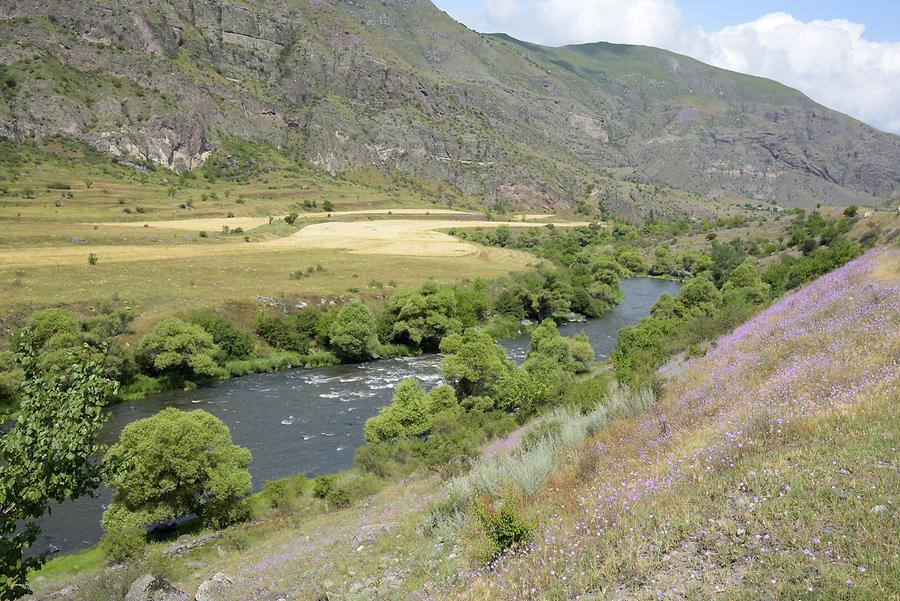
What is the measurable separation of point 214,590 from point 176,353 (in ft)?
120

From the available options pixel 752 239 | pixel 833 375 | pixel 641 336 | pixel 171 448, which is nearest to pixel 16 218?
pixel 171 448

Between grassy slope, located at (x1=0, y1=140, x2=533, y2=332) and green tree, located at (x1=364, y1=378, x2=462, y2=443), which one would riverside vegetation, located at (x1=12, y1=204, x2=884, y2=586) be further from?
grassy slope, located at (x1=0, y1=140, x2=533, y2=332)

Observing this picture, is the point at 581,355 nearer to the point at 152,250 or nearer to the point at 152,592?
the point at 152,592

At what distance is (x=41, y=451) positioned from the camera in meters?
7.97

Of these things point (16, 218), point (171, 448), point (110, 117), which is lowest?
point (171, 448)

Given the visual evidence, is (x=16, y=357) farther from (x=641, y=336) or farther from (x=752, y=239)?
(x=752, y=239)

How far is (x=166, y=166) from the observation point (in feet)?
574

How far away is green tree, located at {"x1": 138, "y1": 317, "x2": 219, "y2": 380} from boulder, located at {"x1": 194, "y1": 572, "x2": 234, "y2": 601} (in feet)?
116

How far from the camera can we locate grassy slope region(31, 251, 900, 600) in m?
6.03

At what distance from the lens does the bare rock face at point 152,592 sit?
13.2 meters

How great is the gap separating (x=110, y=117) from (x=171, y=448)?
181m

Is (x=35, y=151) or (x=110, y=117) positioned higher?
(x=110, y=117)

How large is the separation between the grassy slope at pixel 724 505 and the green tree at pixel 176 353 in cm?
3538

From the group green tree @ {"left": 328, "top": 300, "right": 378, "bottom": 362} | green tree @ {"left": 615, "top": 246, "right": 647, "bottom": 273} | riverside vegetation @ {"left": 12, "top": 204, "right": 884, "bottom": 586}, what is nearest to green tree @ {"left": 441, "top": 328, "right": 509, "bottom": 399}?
riverside vegetation @ {"left": 12, "top": 204, "right": 884, "bottom": 586}
